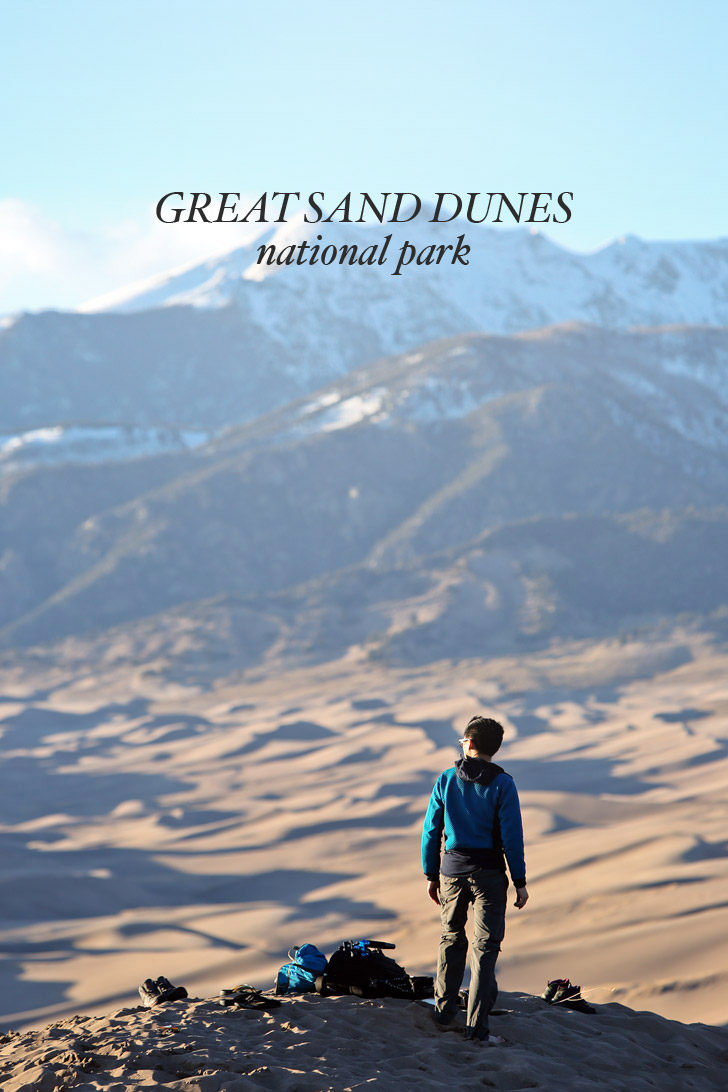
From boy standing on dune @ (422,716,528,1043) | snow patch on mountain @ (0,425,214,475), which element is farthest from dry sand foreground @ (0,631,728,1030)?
snow patch on mountain @ (0,425,214,475)

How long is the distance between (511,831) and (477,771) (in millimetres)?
357

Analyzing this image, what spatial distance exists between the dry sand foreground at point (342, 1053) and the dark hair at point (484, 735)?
5.26 ft

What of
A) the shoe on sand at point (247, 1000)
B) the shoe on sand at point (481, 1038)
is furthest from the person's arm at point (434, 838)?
the shoe on sand at point (247, 1000)

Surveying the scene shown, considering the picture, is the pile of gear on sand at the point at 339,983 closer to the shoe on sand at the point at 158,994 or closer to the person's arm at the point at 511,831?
the shoe on sand at the point at 158,994

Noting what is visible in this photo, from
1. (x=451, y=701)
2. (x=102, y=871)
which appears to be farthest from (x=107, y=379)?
(x=102, y=871)

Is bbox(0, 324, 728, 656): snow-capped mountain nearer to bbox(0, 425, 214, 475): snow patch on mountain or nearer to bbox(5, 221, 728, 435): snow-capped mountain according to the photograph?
bbox(0, 425, 214, 475): snow patch on mountain

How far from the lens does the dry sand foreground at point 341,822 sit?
45.4ft

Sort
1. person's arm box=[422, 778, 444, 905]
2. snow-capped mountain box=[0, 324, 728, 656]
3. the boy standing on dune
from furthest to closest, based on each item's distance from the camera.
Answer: snow-capped mountain box=[0, 324, 728, 656] < person's arm box=[422, 778, 444, 905] < the boy standing on dune

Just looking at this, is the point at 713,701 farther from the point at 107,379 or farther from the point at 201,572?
the point at 107,379

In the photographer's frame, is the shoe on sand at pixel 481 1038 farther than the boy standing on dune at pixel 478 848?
Yes

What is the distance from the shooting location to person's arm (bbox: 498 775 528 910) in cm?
566

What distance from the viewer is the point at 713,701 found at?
41.2 metres

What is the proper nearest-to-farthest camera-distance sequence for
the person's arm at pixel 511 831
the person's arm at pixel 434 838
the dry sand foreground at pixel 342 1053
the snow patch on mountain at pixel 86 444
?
the dry sand foreground at pixel 342 1053, the person's arm at pixel 511 831, the person's arm at pixel 434 838, the snow patch on mountain at pixel 86 444

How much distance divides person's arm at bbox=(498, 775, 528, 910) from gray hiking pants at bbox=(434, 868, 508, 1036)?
0.15m
